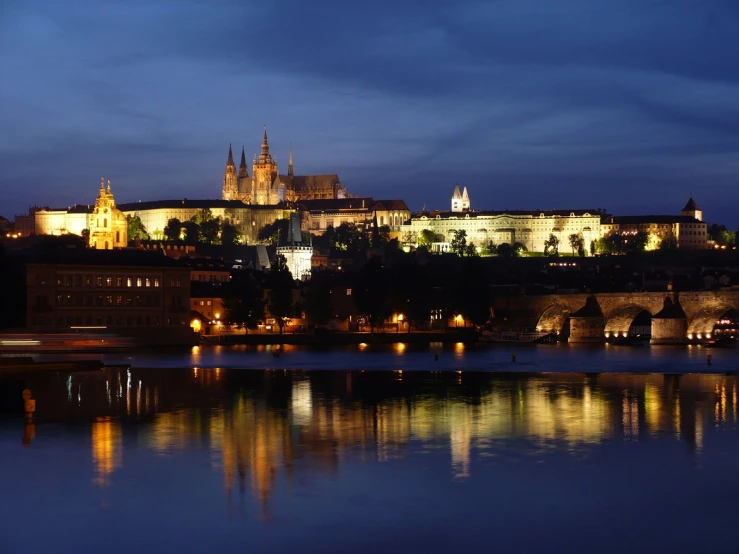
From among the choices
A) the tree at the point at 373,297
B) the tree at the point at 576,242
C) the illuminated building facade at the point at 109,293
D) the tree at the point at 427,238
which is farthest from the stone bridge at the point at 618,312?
the tree at the point at 427,238

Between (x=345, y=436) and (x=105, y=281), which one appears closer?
(x=345, y=436)

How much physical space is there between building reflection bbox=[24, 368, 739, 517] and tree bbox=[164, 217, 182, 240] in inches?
5378

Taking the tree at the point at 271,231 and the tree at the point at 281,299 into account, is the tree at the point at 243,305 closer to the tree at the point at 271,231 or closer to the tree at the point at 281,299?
the tree at the point at 281,299

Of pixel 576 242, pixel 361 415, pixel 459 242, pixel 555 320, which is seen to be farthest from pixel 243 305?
pixel 576 242

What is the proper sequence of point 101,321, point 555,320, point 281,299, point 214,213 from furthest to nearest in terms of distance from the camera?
point 214,213 < point 555,320 < point 281,299 < point 101,321

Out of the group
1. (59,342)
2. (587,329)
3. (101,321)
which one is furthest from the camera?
(587,329)

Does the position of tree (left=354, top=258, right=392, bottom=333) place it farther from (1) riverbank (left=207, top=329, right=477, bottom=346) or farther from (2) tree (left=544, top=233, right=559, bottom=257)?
(2) tree (left=544, top=233, right=559, bottom=257)

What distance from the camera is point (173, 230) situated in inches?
7062

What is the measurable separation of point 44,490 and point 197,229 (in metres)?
160

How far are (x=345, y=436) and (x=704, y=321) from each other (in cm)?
5799

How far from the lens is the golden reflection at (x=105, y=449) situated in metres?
20.8

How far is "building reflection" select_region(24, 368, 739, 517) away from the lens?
22.7 meters

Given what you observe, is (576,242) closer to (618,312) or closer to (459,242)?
(459,242)

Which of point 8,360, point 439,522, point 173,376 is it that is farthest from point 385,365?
point 439,522
